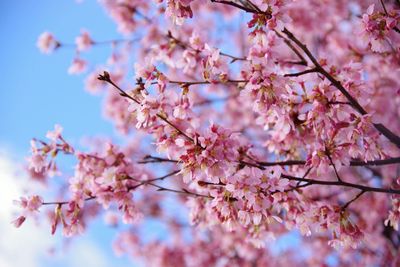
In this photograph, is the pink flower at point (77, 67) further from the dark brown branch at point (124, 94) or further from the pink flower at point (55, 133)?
the dark brown branch at point (124, 94)

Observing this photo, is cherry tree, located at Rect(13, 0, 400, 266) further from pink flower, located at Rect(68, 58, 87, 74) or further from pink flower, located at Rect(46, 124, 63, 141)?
pink flower, located at Rect(68, 58, 87, 74)

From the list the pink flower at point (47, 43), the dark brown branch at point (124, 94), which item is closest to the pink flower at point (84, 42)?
the pink flower at point (47, 43)

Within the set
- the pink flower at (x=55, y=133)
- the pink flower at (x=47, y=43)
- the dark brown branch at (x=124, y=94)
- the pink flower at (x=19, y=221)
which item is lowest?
the pink flower at (x=19, y=221)

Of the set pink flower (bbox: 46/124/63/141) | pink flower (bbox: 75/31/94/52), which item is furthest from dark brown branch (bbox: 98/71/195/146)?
pink flower (bbox: 75/31/94/52)

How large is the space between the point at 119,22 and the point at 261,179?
4.63 m

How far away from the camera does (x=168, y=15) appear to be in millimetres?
2924

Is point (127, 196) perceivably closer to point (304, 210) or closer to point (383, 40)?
point (304, 210)

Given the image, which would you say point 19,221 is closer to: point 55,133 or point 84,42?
point 55,133

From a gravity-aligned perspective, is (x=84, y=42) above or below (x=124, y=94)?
above

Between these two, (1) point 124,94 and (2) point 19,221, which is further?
(2) point 19,221

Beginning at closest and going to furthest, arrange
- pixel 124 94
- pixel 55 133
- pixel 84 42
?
pixel 124 94 < pixel 55 133 < pixel 84 42

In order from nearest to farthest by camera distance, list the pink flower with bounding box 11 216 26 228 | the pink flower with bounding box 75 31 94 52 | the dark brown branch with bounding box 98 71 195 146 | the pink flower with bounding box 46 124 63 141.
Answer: the dark brown branch with bounding box 98 71 195 146 < the pink flower with bounding box 11 216 26 228 < the pink flower with bounding box 46 124 63 141 < the pink flower with bounding box 75 31 94 52

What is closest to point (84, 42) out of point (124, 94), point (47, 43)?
point (47, 43)

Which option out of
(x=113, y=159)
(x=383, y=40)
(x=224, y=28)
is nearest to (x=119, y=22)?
(x=224, y=28)
